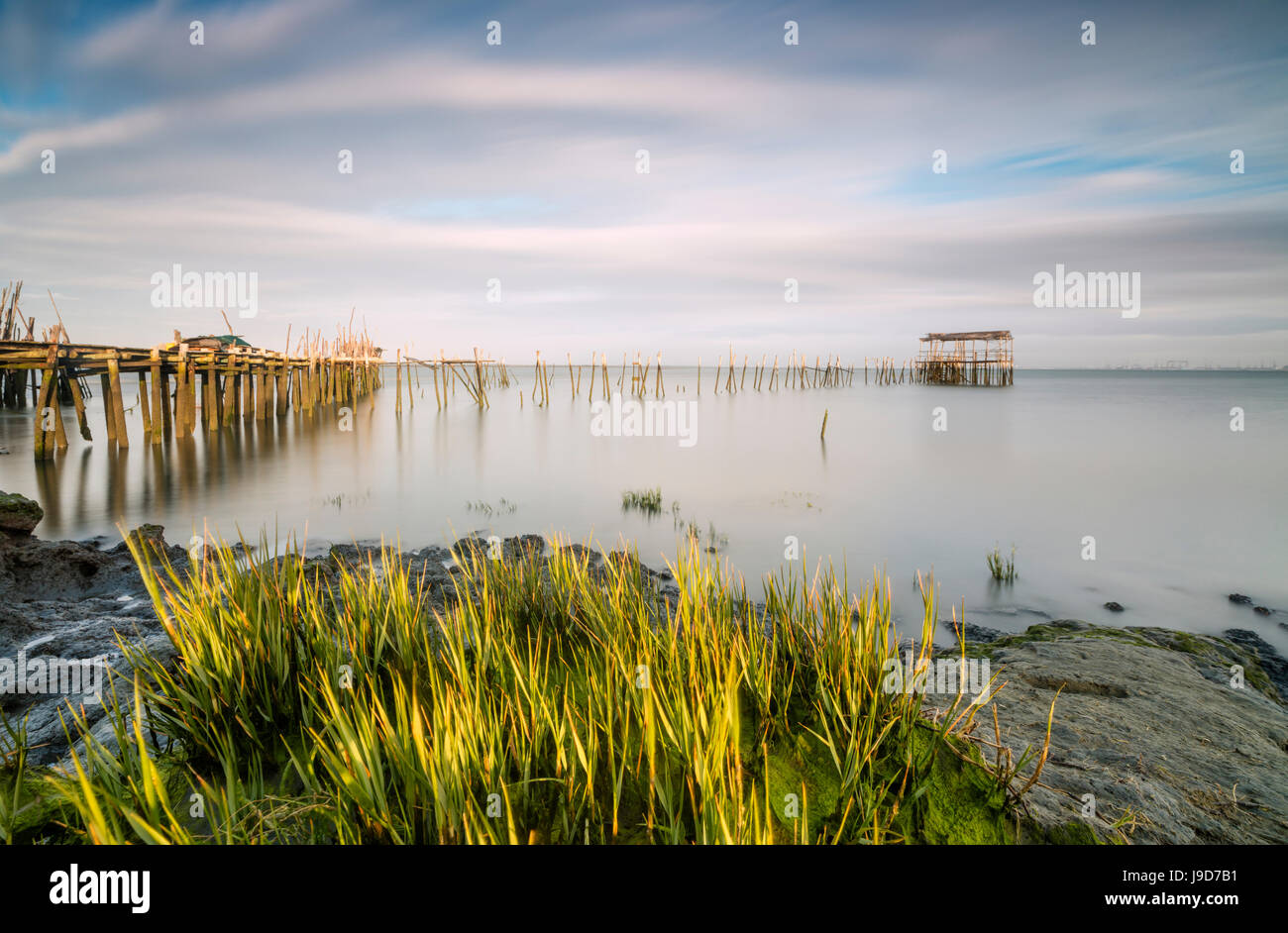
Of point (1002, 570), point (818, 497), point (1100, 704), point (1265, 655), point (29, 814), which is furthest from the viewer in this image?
point (818, 497)

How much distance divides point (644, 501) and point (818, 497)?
4248 millimetres

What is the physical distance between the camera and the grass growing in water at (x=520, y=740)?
235 centimetres

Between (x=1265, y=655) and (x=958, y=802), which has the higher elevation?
(x=958, y=802)

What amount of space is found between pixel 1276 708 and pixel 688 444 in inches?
744

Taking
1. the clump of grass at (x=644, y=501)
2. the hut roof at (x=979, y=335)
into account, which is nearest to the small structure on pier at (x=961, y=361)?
the hut roof at (x=979, y=335)

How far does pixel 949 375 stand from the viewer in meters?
67.2

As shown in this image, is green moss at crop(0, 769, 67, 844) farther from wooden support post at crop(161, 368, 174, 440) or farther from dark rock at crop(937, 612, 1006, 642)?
wooden support post at crop(161, 368, 174, 440)

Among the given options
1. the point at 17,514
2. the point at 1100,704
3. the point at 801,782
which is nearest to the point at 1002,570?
the point at 1100,704

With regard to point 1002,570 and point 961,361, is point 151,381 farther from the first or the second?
point 961,361

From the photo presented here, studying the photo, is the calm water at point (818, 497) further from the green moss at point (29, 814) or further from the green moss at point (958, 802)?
the green moss at point (29, 814)

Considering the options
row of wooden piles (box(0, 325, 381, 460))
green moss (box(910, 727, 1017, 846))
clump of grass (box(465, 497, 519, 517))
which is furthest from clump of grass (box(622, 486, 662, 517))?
row of wooden piles (box(0, 325, 381, 460))

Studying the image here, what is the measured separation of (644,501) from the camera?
13.1 metres
